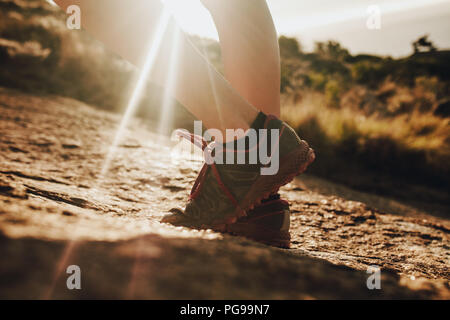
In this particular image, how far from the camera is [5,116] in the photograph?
202cm

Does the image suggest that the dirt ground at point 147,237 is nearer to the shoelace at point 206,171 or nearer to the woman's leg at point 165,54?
the shoelace at point 206,171

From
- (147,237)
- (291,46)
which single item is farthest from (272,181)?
(291,46)

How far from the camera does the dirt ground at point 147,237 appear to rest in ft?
1.19

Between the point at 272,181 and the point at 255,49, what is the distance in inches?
20.3

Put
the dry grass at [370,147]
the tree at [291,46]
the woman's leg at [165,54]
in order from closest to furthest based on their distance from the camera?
the woman's leg at [165,54] → the dry grass at [370,147] → the tree at [291,46]

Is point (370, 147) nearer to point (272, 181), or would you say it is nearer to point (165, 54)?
point (272, 181)

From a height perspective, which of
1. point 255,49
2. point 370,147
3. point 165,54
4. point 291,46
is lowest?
point 165,54

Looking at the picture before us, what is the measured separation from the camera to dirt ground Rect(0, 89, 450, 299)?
1.19 ft

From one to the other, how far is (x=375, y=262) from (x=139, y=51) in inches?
38.5

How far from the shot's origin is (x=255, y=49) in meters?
1.01

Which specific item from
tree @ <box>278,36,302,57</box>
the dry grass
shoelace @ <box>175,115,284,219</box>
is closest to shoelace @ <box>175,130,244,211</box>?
shoelace @ <box>175,115,284,219</box>

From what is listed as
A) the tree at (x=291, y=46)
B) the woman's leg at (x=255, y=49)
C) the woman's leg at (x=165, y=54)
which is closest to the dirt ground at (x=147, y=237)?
the woman's leg at (x=165, y=54)

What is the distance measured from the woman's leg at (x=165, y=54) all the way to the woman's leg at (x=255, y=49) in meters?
0.23
